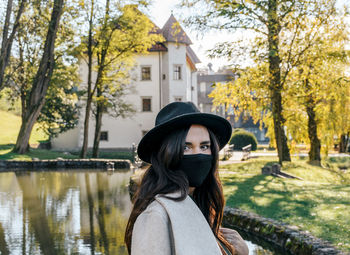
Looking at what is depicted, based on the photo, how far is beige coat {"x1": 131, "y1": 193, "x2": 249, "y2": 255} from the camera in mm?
1832

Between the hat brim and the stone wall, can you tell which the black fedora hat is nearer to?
the hat brim

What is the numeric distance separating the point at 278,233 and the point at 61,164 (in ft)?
57.3

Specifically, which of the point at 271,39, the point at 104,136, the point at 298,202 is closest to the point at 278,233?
the point at 298,202

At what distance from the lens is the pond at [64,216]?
7.81m

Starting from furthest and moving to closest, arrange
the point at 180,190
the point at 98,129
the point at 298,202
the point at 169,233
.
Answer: the point at 98,129
the point at 298,202
the point at 180,190
the point at 169,233

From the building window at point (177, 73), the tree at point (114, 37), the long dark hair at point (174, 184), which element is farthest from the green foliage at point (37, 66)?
the long dark hair at point (174, 184)

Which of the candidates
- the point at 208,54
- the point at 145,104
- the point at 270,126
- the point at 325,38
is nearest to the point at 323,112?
the point at 270,126

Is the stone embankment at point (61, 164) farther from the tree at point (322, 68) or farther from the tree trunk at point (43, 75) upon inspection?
the tree at point (322, 68)

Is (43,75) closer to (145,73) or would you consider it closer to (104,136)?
(104,136)

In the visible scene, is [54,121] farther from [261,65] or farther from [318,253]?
[318,253]

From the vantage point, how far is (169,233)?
1878 mm

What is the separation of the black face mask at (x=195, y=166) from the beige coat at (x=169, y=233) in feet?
1.06

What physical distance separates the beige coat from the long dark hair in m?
0.10

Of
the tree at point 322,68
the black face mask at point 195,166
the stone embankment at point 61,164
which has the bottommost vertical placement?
the stone embankment at point 61,164
